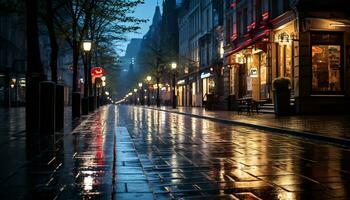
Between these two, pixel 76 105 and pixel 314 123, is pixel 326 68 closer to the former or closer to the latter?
pixel 314 123

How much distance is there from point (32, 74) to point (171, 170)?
8.15 metres

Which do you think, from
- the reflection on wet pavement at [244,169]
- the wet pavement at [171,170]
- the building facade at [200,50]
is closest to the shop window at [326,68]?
the reflection on wet pavement at [244,169]

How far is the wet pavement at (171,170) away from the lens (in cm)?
579

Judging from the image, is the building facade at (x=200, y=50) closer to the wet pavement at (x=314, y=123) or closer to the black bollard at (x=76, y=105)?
the black bollard at (x=76, y=105)

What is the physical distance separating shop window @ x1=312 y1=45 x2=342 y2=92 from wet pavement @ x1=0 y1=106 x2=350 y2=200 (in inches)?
580

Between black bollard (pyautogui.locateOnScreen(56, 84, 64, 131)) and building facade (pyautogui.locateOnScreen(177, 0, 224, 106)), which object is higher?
building facade (pyautogui.locateOnScreen(177, 0, 224, 106))

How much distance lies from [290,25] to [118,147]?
1875cm

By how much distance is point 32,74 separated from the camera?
563 inches

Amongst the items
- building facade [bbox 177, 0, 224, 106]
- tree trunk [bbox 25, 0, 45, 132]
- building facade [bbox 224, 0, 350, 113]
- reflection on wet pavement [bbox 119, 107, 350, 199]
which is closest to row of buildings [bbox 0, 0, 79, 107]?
building facade [bbox 177, 0, 224, 106]

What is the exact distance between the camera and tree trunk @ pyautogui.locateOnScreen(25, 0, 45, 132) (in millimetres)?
14109

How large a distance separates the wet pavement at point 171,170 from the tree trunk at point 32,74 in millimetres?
2352

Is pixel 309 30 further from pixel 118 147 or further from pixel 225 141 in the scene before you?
pixel 118 147

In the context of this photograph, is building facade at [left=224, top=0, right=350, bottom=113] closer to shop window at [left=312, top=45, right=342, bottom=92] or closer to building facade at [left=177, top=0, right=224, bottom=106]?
shop window at [left=312, top=45, right=342, bottom=92]

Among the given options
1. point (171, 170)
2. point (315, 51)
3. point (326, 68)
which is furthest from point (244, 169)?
point (326, 68)
